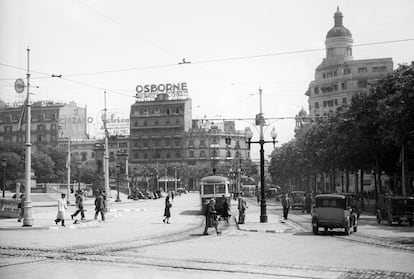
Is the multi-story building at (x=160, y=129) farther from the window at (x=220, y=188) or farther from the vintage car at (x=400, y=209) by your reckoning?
the vintage car at (x=400, y=209)

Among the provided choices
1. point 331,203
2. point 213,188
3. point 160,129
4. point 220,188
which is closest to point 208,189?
point 213,188

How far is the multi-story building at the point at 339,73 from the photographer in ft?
372

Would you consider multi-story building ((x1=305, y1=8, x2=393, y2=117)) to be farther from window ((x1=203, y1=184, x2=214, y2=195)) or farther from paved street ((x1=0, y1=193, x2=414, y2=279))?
paved street ((x1=0, y1=193, x2=414, y2=279))

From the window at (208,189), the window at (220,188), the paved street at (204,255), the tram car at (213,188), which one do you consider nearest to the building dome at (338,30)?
the tram car at (213,188)

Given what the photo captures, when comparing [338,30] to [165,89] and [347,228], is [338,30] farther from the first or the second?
[347,228]

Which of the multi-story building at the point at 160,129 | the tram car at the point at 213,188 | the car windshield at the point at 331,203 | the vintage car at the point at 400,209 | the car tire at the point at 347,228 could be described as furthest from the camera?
the multi-story building at the point at 160,129

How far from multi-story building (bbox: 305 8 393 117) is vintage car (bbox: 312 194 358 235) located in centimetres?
8879

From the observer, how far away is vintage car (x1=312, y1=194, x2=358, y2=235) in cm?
2456

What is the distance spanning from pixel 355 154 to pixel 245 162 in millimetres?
96434

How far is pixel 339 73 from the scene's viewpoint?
387ft

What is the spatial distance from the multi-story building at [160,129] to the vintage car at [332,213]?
140733mm

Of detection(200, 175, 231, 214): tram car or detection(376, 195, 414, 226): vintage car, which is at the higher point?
detection(200, 175, 231, 214): tram car

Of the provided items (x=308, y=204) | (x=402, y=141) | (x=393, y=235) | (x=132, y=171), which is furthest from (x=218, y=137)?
(x=393, y=235)

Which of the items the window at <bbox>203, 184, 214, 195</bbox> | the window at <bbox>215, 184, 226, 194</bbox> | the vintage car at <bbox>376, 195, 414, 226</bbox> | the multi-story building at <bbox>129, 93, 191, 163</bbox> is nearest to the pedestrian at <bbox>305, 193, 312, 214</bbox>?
the window at <bbox>215, 184, 226, 194</bbox>
